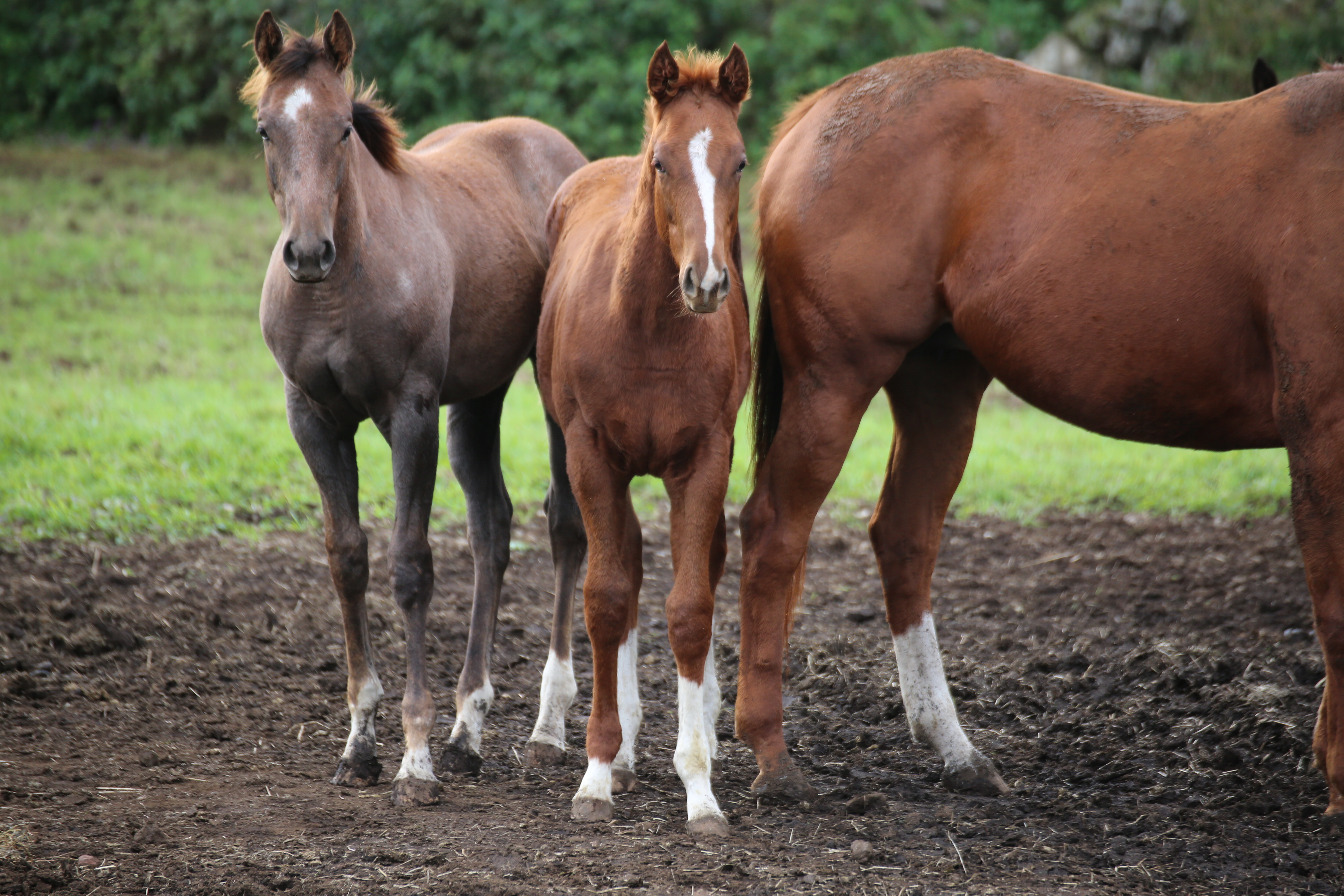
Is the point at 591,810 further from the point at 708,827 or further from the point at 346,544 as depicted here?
the point at 346,544

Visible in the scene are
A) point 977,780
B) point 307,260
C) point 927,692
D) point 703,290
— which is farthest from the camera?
point 927,692

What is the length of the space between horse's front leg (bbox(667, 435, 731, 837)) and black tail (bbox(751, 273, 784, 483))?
70 cm

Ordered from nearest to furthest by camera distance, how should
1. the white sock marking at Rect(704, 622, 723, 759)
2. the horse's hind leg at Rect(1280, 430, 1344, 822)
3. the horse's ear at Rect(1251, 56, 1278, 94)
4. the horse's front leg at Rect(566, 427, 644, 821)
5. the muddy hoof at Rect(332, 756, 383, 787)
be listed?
the horse's hind leg at Rect(1280, 430, 1344, 822), the horse's front leg at Rect(566, 427, 644, 821), the muddy hoof at Rect(332, 756, 383, 787), the white sock marking at Rect(704, 622, 723, 759), the horse's ear at Rect(1251, 56, 1278, 94)

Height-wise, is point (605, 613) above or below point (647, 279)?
below

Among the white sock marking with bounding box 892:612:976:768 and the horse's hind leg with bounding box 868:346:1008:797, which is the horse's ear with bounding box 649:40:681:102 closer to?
the horse's hind leg with bounding box 868:346:1008:797

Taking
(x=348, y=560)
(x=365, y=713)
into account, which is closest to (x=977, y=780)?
(x=365, y=713)

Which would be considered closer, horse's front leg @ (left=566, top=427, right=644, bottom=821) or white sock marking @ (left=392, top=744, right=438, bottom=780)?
horse's front leg @ (left=566, top=427, right=644, bottom=821)

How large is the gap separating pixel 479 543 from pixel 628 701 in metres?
1.06

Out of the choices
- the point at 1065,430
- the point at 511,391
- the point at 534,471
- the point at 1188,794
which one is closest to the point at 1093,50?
the point at 1065,430

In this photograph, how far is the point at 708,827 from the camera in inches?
135

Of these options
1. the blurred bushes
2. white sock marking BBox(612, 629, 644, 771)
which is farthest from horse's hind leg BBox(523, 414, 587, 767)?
the blurred bushes

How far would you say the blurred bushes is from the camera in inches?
550

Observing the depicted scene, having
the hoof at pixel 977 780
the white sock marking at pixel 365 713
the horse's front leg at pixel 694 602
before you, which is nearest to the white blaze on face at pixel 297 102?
the horse's front leg at pixel 694 602

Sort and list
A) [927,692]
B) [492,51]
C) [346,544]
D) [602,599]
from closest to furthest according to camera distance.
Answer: [602,599], [346,544], [927,692], [492,51]
